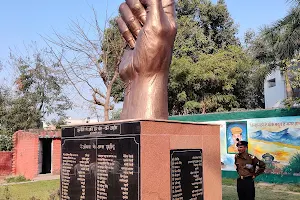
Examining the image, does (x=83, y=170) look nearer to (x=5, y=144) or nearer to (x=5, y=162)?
(x=5, y=162)

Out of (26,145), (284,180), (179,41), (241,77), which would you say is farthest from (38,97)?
(284,180)

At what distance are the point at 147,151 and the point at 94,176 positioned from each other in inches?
35.0

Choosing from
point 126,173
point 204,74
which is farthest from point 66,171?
point 204,74

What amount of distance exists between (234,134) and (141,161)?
10082 mm

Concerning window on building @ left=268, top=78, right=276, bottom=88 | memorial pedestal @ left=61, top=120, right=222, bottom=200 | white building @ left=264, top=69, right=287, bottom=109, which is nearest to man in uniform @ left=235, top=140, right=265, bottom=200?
memorial pedestal @ left=61, top=120, right=222, bottom=200

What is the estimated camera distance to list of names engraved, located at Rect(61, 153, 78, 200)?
462cm

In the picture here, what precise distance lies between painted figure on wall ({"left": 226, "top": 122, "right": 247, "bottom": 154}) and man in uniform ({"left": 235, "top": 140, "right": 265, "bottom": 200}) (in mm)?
7310

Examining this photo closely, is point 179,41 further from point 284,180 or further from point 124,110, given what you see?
point 124,110

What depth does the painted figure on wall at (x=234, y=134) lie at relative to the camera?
12930mm

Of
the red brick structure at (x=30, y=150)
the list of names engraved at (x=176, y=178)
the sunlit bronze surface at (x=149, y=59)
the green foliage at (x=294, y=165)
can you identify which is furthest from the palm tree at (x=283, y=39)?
the red brick structure at (x=30, y=150)

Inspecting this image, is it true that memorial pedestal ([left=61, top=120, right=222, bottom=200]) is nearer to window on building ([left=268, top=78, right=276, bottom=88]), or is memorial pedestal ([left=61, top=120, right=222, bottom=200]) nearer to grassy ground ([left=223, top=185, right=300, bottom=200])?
grassy ground ([left=223, top=185, right=300, bottom=200])

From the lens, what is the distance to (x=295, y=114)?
1147 cm

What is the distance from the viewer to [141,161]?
370cm

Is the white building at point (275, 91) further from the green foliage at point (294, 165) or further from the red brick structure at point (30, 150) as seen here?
the red brick structure at point (30, 150)
